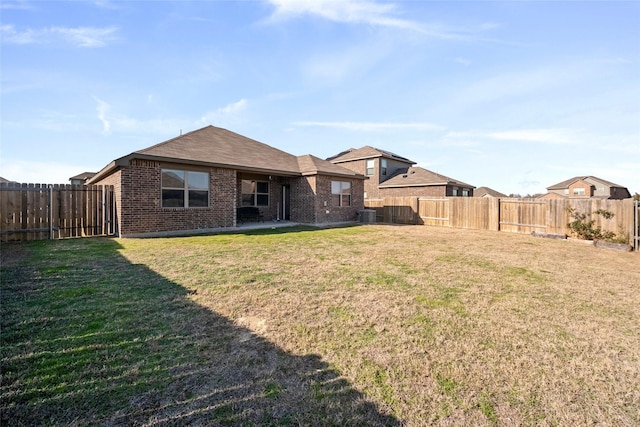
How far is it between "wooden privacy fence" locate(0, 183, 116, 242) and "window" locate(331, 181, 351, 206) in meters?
11.0

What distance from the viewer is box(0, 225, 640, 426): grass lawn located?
2.09 metres

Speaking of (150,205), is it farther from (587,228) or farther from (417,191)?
(417,191)

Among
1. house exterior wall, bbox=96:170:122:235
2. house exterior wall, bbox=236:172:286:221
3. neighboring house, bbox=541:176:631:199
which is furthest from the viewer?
neighboring house, bbox=541:176:631:199

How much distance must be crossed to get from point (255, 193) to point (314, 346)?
45.1 feet

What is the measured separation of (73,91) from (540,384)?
15.1 meters

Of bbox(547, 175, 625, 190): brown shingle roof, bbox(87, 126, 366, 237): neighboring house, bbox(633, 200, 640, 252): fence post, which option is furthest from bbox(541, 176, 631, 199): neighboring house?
bbox(87, 126, 366, 237): neighboring house

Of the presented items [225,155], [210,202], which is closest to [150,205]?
[210,202]

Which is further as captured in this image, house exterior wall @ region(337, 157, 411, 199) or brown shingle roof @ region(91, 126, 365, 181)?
house exterior wall @ region(337, 157, 411, 199)

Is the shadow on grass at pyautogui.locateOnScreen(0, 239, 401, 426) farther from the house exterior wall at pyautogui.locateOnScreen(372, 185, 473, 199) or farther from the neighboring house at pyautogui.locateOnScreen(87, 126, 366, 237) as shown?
the house exterior wall at pyautogui.locateOnScreen(372, 185, 473, 199)

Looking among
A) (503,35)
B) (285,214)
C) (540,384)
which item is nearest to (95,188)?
(285,214)

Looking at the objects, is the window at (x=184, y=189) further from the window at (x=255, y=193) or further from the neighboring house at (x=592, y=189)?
the neighboring house at (x=592, y=189)

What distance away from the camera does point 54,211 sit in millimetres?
9961

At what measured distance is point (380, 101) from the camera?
1622 cm

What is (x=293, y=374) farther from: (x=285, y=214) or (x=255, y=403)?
(x=285, y=214)
